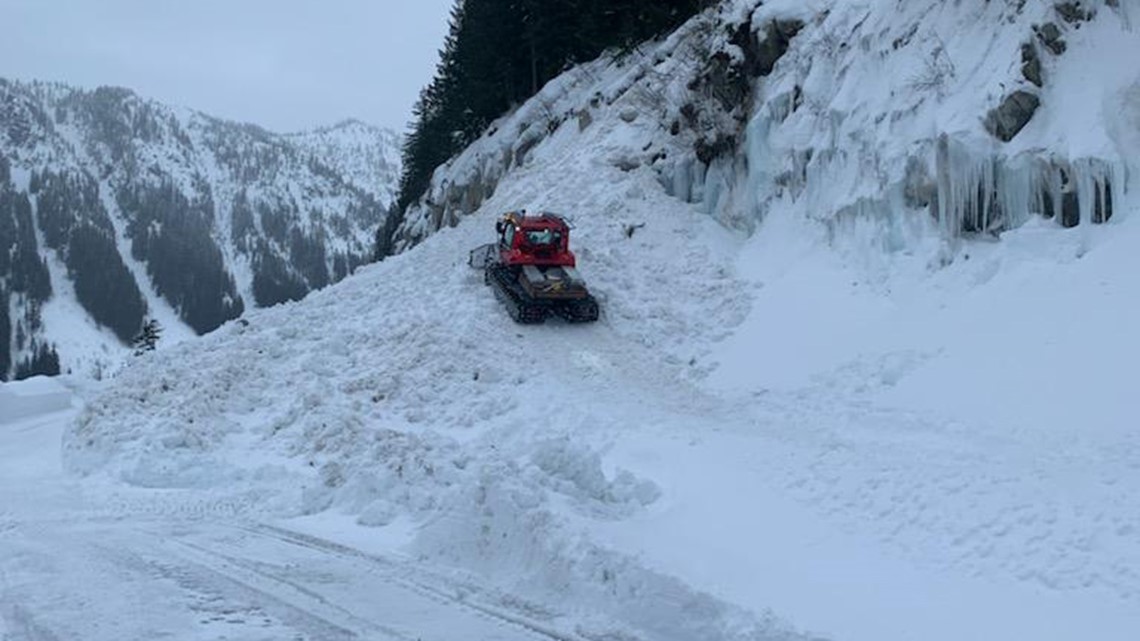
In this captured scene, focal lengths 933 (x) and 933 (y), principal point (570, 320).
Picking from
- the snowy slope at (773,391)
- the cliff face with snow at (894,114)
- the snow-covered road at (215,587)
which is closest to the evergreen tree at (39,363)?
the cliff face with snow at (894,114)

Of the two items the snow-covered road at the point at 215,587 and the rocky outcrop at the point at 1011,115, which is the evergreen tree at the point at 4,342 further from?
the rocky outcrop at the point at 1011,115

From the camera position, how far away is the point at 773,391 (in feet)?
46.4

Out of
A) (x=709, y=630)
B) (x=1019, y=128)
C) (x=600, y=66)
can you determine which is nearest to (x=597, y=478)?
(x=709, y=630)

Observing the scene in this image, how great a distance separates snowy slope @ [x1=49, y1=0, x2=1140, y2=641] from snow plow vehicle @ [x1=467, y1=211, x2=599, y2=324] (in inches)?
18.4

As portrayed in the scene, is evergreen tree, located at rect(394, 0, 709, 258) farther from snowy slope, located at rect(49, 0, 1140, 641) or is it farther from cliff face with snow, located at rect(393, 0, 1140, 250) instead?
snowy slope, located at rect(49, 0, 1140, 641)

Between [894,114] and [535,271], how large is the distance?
7.51 metres

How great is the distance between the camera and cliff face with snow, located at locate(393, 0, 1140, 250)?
45.1ft

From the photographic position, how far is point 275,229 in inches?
7682

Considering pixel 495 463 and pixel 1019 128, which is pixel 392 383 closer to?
pixel 495 463

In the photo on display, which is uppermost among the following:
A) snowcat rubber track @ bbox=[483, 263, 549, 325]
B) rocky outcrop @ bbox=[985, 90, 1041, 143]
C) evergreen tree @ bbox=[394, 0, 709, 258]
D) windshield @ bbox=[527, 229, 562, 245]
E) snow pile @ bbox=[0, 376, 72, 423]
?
evergreen tree @ bbox=[394, 0, 709, 258]

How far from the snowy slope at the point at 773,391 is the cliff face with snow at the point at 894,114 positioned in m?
0.08

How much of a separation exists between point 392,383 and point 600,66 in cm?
2109

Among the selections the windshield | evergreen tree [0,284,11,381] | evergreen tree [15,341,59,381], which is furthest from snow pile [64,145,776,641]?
evergreen tree [0,284,11,381]

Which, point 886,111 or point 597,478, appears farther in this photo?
point 886,111
